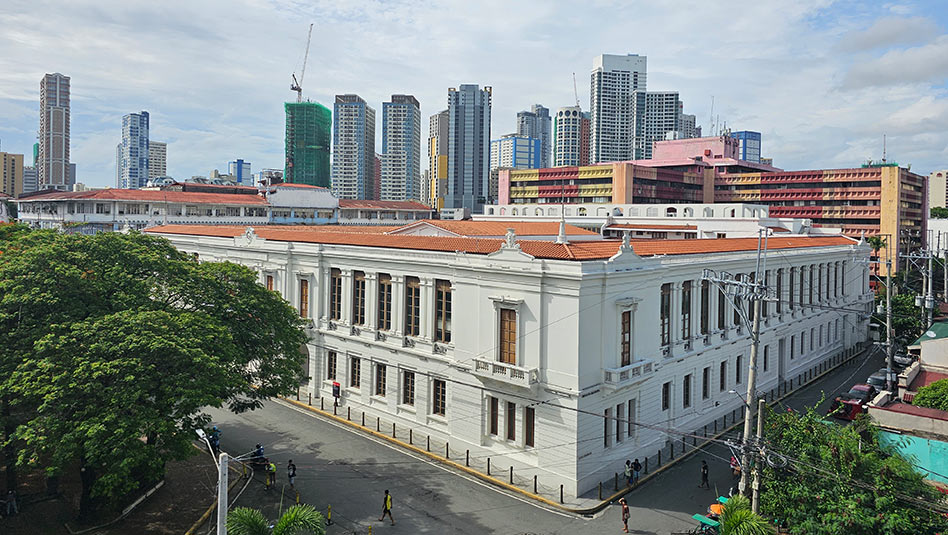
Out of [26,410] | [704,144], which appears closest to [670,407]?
[26,410]

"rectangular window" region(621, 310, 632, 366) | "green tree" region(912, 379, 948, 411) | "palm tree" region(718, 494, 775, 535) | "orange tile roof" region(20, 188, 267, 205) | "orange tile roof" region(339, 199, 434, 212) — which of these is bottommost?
"palm tree" region(718, 494, 775, 535)

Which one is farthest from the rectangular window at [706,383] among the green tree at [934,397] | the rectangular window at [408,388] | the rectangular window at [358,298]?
the rectangular window at [358,298]

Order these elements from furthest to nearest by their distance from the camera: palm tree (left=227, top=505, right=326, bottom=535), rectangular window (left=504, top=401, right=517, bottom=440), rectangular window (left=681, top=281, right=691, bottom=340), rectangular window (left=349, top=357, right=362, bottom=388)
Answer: rectangular window (left=349, top=357, right=362, bottom=388)
rectangular window (left=681, top=281, right=691, bottom=340)
rectangular window (left=504, top=401, right=517, bottom=440)
palm tree (left=227, top=505, right=326, bottom=535)

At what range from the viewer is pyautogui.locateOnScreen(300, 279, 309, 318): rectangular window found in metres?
50.6

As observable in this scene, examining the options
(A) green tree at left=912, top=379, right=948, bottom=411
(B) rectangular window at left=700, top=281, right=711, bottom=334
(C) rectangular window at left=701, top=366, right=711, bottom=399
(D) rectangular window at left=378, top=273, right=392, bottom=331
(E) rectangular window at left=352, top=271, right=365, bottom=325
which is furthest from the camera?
(E) rectangular window at left=352, top=271, right=365, bottom=325

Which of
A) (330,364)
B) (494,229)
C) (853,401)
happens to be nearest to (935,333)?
(853,401)

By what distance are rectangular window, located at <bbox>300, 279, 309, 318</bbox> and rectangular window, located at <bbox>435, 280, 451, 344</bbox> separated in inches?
534

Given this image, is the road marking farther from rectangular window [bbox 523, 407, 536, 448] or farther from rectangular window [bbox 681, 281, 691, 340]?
rectangular window [bbox 681, 281, 691, 340]

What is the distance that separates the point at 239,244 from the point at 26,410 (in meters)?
28.6

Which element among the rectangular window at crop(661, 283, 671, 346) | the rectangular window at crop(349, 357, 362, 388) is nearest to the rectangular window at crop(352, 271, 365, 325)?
the rectangular window at crop(349, 357, 362, 388)

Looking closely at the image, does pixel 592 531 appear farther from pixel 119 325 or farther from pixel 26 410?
pixel 26 410

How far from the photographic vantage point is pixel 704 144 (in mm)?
157500

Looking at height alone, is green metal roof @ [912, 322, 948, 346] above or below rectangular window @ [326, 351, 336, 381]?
above

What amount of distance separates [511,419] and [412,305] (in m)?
10.6
